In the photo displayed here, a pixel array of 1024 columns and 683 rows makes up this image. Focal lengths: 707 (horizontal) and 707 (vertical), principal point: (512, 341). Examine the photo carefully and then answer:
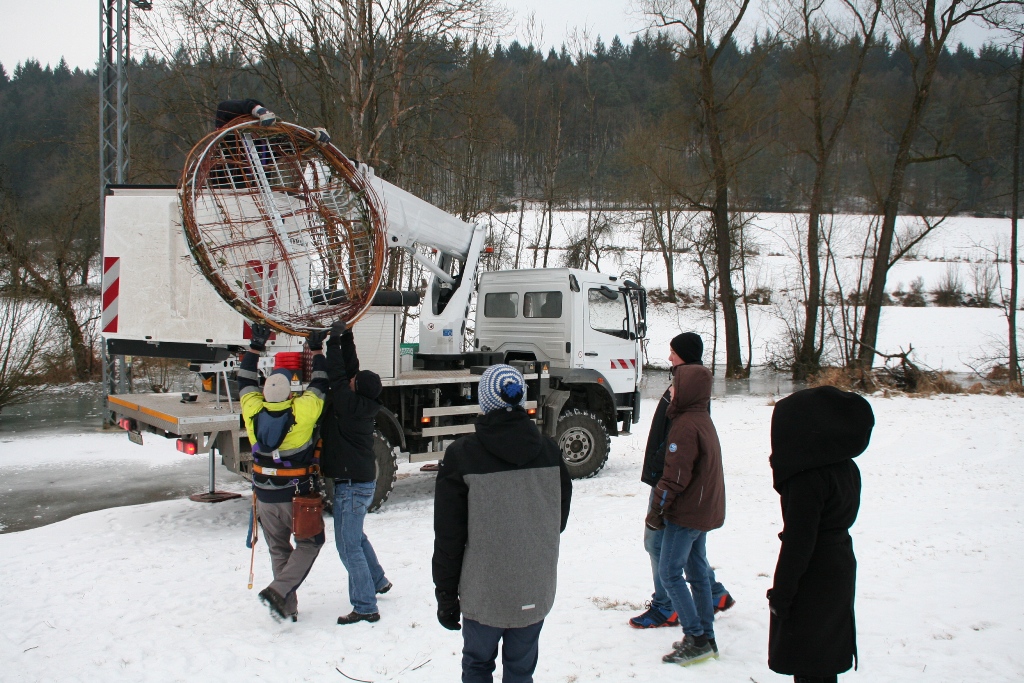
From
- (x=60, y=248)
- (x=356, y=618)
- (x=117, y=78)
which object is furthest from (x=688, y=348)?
(x=60, y=248)

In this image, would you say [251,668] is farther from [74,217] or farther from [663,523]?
[74,217]

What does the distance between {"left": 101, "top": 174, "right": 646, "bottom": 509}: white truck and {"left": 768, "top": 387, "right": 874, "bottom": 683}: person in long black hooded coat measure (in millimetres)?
4396

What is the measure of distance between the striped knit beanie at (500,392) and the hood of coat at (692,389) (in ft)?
4.94

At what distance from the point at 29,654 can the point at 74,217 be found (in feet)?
57.8

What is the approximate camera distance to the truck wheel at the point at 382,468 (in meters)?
7.25

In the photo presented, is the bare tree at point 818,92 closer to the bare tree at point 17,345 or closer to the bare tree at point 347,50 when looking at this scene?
the bare tree at point 347,50

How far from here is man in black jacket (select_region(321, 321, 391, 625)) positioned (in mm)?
4480

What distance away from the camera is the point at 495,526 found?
108 inches

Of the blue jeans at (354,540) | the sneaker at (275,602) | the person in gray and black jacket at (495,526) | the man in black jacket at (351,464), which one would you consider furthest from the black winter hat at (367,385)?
the person in gray and black jacket at (495,526)

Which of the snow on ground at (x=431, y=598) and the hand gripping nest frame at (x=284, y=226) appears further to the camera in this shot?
the hand gripping nest frame at (x=284, y=226)

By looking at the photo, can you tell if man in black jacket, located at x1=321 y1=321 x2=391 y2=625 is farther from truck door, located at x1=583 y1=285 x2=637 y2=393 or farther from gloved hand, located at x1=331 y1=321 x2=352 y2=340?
truck door, located at x1=583 y1=285 x2=637 y2=393

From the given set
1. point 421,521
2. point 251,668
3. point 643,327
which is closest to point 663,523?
point 251,668

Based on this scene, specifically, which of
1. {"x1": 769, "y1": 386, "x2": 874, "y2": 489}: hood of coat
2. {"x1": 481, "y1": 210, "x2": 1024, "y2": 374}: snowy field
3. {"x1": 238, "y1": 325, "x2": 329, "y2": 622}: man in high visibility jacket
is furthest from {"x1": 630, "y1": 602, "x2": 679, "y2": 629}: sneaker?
{"x1": 481, "y1": 210, "x2": 1024, "y2": 374}: snowy field

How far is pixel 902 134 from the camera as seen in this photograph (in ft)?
73.6
